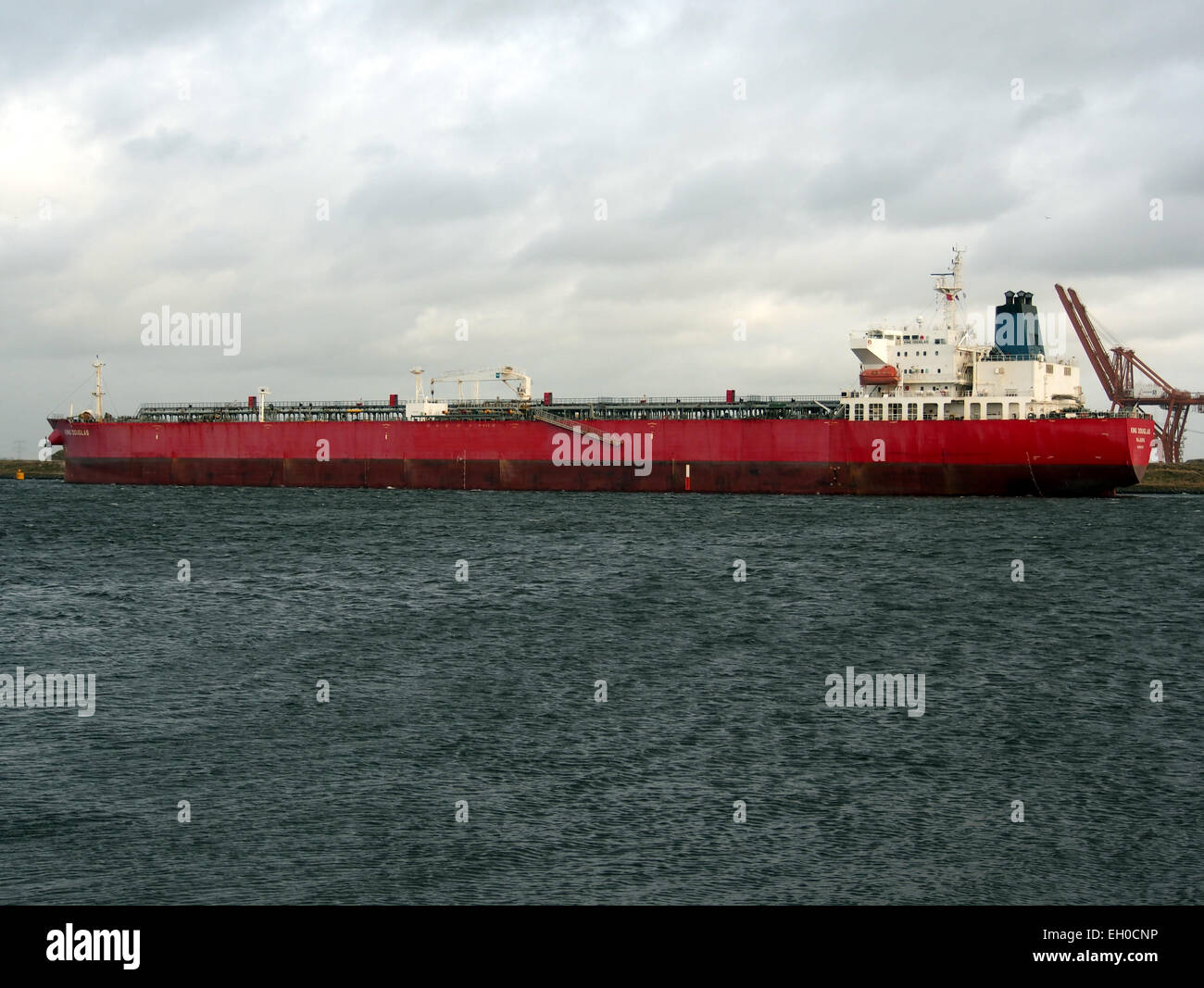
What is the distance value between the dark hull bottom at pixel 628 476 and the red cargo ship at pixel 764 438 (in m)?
0.08

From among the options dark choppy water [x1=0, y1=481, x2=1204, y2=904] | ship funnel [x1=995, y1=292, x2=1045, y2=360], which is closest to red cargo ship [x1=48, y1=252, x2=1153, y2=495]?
ship funnel [x1=995, y1=292, x2=1045, y2=360]

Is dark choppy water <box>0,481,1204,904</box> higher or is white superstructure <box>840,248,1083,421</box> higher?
white superstructure <box>840,248,1083,421</box>

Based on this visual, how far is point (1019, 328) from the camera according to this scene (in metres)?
58.5

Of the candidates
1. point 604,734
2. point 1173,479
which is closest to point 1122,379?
point 1173,479

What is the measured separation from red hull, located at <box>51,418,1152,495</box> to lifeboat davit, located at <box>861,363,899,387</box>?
13.3 feet

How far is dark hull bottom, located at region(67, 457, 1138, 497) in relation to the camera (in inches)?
2126

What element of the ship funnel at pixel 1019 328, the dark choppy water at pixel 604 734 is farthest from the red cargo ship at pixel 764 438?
the dark choppy water at pixel 604 734

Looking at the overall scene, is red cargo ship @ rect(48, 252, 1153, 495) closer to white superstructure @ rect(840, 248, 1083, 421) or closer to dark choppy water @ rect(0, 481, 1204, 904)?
white superstructure @ rect(840, 248, 1083, 421)

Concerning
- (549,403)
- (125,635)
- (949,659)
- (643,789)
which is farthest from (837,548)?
(549,403)

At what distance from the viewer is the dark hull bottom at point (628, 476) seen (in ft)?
177

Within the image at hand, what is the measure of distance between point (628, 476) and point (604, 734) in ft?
155

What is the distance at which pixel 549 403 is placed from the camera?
6750 centimetres

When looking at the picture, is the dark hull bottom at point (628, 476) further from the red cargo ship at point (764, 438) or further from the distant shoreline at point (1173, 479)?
the distant shoreline at point (1173, 479)

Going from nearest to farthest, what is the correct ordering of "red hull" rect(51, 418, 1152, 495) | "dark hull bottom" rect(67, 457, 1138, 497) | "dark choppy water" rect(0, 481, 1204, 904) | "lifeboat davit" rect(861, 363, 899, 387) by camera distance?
"dark choppy water" rect(0, 481, 1204, 904) → "red hull" rect(51, 418, 1152, 495) → "dark hull bottom" rect(67, 457, 1138, 497) → "lifeboat davit" rect(861, 363, 899, 387)
